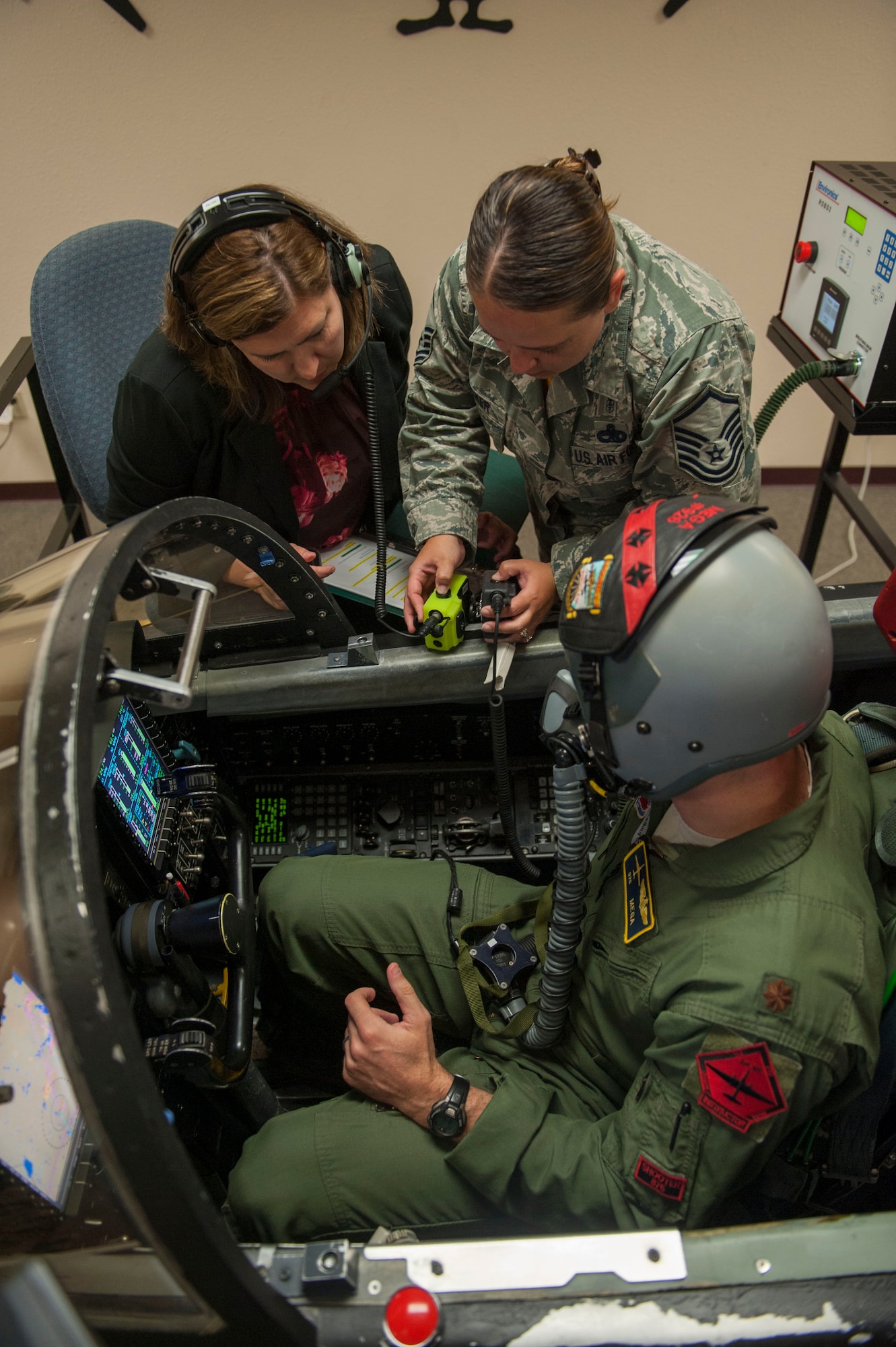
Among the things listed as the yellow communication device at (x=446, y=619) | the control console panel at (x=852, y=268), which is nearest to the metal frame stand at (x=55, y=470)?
the yellow communication device at (x=446, y=619)

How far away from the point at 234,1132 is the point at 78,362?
A: 149 centimetres

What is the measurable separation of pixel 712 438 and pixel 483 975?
2.94ft

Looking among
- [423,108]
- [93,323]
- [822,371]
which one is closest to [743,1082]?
[822,371]

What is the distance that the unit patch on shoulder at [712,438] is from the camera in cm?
130

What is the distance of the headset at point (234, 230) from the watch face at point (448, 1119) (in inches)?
45.7

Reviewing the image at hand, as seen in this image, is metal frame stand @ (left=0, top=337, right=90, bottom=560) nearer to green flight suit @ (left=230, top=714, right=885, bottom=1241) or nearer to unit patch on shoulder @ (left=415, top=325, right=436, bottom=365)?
unit patch on shoulder @ (left=415, top=325, right=436, bottom=365)

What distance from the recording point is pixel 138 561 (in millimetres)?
830

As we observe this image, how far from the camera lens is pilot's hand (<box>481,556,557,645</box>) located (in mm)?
1358

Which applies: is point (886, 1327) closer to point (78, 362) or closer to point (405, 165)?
point (78, 362)

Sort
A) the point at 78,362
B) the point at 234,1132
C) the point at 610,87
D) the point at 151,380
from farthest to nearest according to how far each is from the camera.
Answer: the point at 610,87 → the point at 78,362 → the point at 151,380 → the point at 234,1132

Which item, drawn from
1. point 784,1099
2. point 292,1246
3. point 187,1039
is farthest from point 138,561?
point 784,1099

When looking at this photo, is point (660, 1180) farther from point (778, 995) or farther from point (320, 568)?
point (320, 568)

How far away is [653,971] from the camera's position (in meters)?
1.01

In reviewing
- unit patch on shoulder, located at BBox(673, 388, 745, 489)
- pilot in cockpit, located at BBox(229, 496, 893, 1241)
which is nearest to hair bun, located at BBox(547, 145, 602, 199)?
unit patch on shoulder, located at BBox(673, 388, 745, 489)
